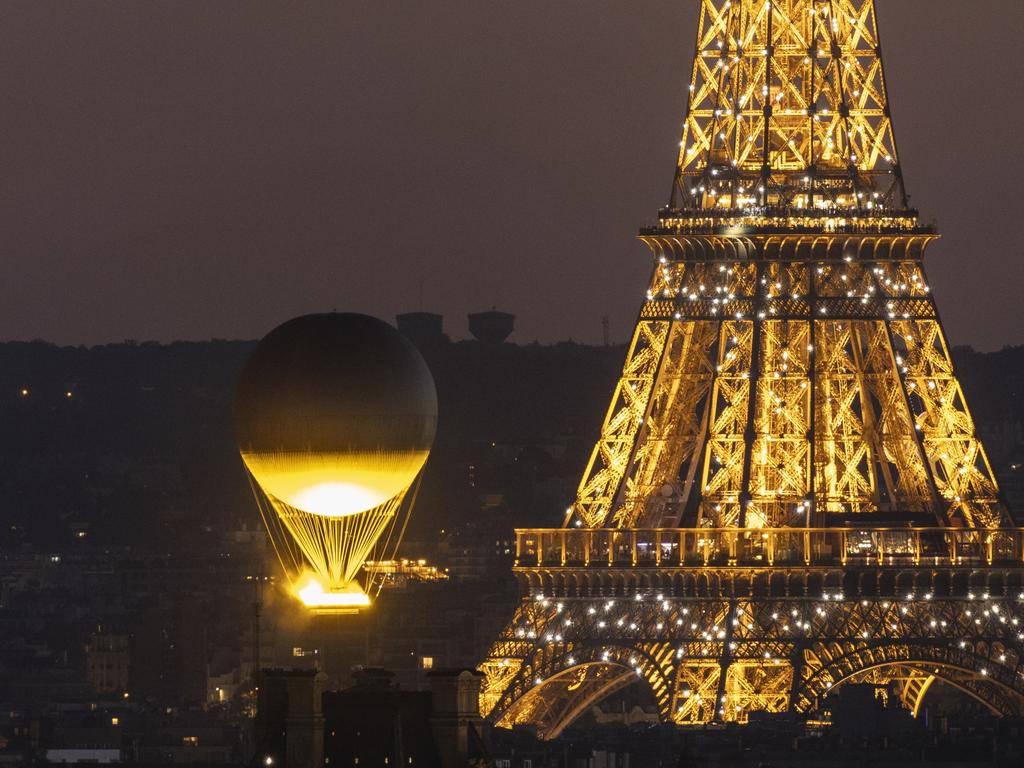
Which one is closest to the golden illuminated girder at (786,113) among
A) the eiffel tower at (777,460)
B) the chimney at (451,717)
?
the eiffel tower at (777,460)

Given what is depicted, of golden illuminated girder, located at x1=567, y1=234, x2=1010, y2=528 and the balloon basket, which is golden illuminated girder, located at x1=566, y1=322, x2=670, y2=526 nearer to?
golden illuminated girder, located at x1=567, y1=234, x2=1010, y2=528

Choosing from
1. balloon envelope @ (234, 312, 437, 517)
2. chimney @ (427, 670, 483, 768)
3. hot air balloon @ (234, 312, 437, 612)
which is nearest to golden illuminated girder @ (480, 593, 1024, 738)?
hot air balloon @ (234, 312, 437, 612)

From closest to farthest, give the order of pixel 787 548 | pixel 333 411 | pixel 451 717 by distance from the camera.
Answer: pixel 451 717, pixel 333 411, pixel 787 548

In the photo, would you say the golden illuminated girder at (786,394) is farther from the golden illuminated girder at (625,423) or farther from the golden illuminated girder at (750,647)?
the golden illuminated girder at (750,647)

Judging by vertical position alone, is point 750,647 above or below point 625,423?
below

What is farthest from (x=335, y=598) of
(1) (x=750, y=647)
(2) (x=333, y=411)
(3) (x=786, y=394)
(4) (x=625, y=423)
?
(3) (x=786, y=394)

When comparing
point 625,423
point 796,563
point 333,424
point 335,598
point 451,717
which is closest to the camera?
point 451,717

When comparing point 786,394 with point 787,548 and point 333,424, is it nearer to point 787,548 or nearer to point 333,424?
point 787,548
